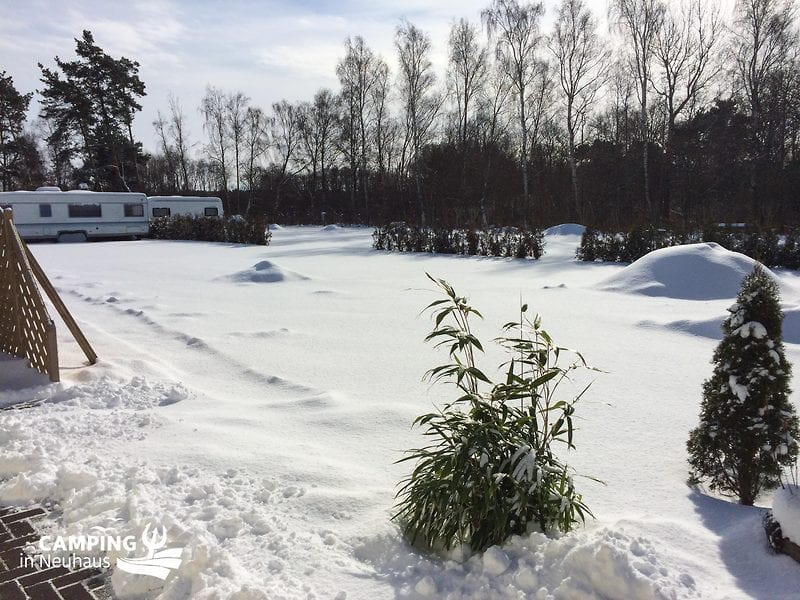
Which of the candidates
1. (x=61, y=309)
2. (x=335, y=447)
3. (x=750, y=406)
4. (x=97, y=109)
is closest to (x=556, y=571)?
(x=750, y=406)

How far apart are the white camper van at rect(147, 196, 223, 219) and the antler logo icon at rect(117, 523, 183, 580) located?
25.1 metres

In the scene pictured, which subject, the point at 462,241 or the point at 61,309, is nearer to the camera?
the point at 61,309

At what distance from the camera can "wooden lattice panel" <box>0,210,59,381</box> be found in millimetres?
4469

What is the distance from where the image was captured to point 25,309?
4.79 metres

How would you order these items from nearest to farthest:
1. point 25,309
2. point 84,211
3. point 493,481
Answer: point 493,481 → point 25,309 → point 84,211

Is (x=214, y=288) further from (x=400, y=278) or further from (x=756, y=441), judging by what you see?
(x=756, y=441)

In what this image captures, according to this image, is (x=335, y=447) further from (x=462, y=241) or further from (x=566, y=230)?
(x=566, y=230)

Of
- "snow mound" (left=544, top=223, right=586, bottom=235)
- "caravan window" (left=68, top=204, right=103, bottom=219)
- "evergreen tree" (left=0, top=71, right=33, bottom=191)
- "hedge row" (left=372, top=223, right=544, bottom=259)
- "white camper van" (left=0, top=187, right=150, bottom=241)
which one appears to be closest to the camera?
"hedge row" (left=372, top=223, right=544, bottom=259)

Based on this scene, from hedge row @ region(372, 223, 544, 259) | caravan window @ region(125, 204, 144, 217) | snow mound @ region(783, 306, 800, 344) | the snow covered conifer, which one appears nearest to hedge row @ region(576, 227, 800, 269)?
hedge row @ region(372, 223, 544, 259)

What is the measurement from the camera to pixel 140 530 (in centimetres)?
233

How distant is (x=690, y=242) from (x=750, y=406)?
36.0 ft

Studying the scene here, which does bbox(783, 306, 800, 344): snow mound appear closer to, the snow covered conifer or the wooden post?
the snow covered conifer

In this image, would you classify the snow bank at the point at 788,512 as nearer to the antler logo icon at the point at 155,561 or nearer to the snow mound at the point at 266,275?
the antler logo icon at the point at 155,561


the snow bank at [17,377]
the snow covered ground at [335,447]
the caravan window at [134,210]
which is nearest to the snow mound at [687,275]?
the snow covered ground at [335,447]
